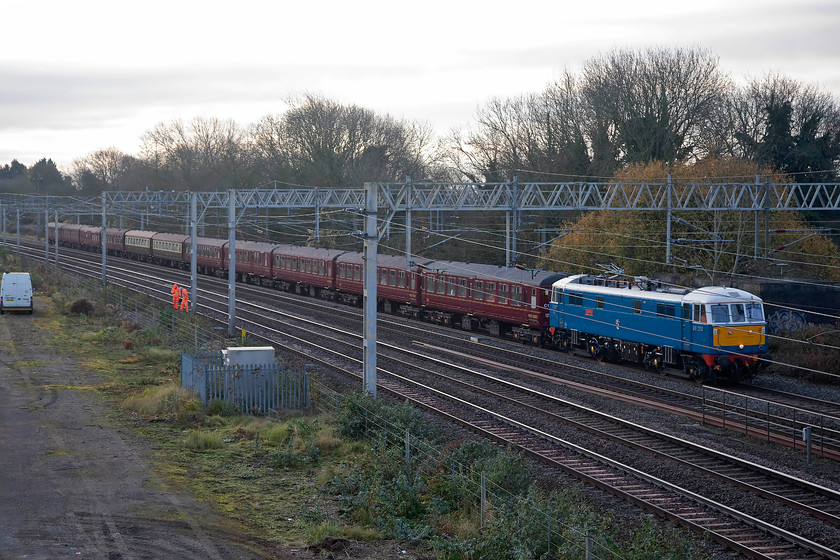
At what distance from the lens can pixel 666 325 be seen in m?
27.1

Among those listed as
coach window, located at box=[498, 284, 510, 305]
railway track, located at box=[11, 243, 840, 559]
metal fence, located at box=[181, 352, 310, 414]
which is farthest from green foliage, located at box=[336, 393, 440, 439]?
coach window, located at box=[498, 284, 510, 305]

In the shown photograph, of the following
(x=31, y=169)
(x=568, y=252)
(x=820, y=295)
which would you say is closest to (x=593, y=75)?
(x=568, y=252)

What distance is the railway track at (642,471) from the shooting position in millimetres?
13320

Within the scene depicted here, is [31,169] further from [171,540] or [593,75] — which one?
[171,540]

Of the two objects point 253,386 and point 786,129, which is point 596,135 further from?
point 253,386

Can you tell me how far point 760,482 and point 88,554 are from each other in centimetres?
1183

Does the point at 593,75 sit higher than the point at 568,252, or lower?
higher

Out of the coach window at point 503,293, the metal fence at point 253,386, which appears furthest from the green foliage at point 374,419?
the coach window at point 503,293

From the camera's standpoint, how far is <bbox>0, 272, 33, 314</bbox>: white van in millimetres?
43531

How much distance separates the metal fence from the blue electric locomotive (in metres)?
11.7

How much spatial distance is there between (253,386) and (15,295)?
27314 millimetres

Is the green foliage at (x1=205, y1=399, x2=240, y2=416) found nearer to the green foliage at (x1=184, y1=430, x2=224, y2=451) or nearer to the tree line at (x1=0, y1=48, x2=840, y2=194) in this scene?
the green foliage at (x1=184, y1=430, x2=224, y2=451)

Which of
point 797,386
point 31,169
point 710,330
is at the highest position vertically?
point 31,169

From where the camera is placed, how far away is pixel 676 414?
2197 centimetres
